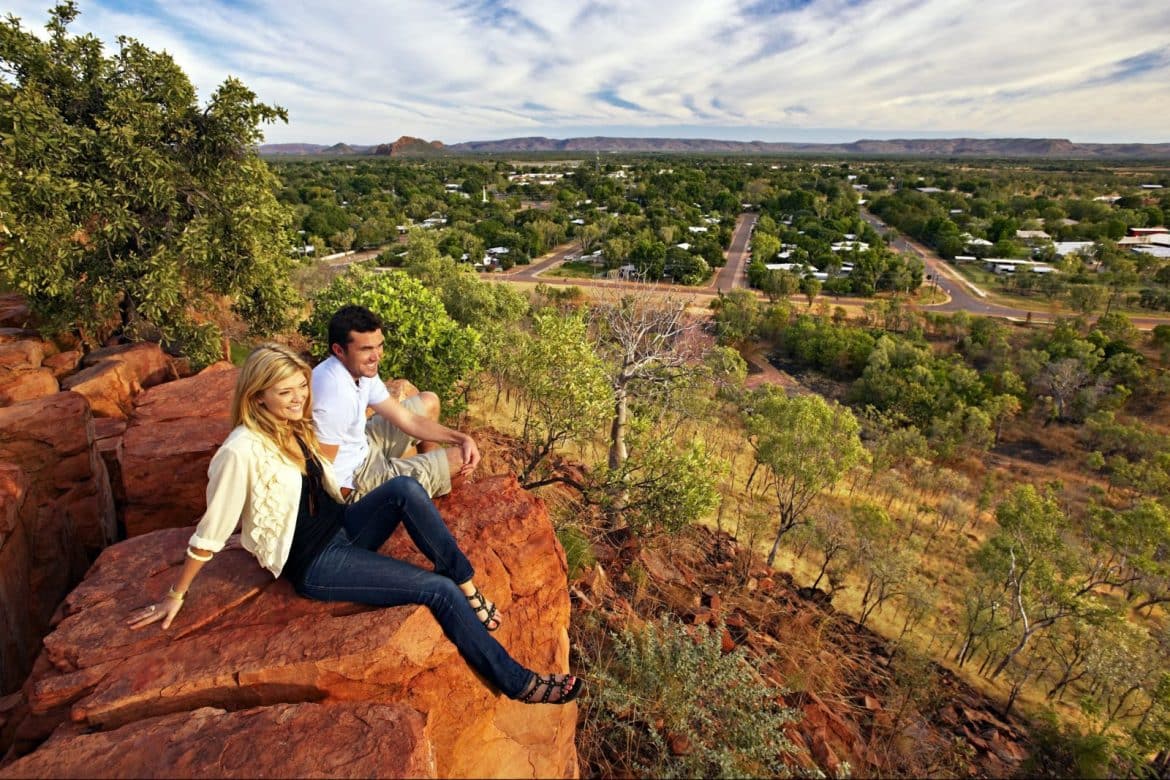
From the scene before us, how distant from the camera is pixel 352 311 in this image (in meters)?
4.87

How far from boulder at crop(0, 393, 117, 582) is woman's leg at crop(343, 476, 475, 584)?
4.55m

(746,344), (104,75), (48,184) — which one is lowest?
(746,344)

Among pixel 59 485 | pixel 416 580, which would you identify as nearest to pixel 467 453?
pixel 416 580

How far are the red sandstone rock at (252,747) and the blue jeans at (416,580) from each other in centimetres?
64

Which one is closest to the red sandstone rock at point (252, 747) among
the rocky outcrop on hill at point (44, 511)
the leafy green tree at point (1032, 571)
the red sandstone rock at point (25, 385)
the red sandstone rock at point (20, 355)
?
the rocky outcrop on hill at point (44, 511)

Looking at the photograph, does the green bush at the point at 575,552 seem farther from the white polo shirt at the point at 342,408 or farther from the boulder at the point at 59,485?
the boulder at the point at 59,485

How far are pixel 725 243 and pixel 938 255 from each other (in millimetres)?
29383

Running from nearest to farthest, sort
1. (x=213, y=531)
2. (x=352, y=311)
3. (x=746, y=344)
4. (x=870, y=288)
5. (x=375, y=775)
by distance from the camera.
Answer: (x=375, y=775) < (x=213, y=531) < (x=352, y=311) < (x=746, y=344) < (x=870, y=288)

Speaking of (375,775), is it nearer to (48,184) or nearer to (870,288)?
(48,184)

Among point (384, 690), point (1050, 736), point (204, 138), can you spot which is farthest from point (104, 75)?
point (1050, 736)

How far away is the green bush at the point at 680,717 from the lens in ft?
15.5

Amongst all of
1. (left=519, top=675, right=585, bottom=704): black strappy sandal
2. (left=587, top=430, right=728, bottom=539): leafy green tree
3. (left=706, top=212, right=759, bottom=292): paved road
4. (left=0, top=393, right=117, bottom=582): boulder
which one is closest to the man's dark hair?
(left=519, top=675, right=585, bottom=704): black strappy sandal

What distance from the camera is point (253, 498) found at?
3879mm

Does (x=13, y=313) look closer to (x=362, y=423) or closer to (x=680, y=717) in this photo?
(x=362, y=423)
